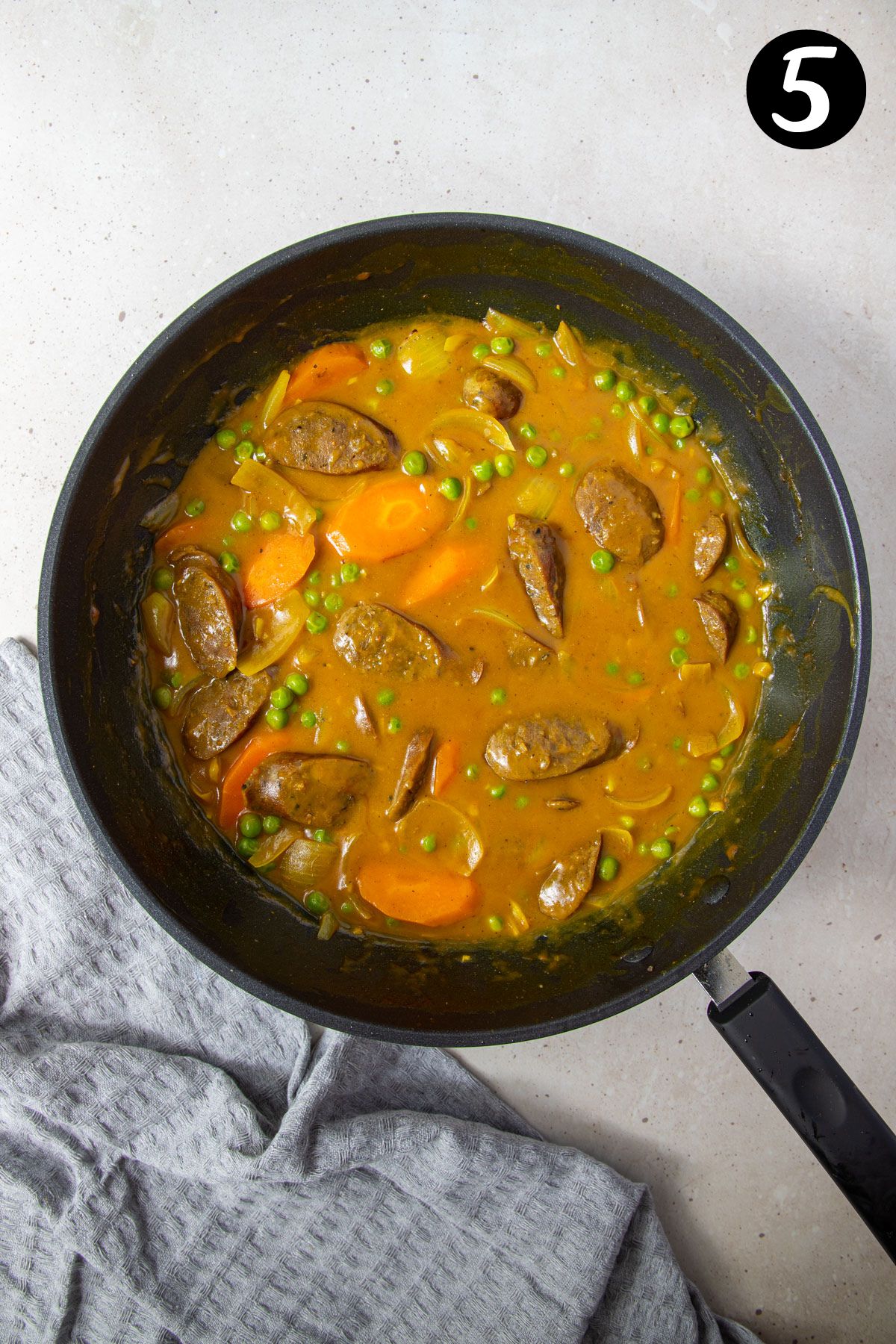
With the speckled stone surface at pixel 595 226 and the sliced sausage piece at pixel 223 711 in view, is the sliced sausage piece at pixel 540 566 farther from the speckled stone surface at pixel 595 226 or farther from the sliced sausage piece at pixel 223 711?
the speckled stone surface at pixel 595 226

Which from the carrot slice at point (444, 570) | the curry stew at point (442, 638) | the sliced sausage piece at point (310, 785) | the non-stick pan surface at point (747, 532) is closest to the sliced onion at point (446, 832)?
the curry stew at point (442, 638)

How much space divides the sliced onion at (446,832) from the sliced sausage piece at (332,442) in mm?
1122

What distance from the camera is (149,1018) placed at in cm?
307

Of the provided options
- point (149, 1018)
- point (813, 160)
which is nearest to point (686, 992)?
point (149, 1018)

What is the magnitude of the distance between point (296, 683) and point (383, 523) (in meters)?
0.60

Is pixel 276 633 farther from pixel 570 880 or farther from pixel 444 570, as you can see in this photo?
pixel 570 880

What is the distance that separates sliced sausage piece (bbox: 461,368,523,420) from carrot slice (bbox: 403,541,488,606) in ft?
1.51

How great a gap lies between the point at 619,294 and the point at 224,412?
137cm

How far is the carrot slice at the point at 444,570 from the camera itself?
9.88 ft

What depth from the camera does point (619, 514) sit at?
9.94ft

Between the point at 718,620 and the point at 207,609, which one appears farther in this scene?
the point at 718,620

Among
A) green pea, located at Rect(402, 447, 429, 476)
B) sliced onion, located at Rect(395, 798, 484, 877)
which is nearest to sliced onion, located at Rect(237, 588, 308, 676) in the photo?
green pea, located at Rect(402, 447, 429, 476)

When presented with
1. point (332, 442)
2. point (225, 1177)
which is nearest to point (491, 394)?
Answer: point (332, 442)

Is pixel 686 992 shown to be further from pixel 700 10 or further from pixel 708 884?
pixel 700 10
